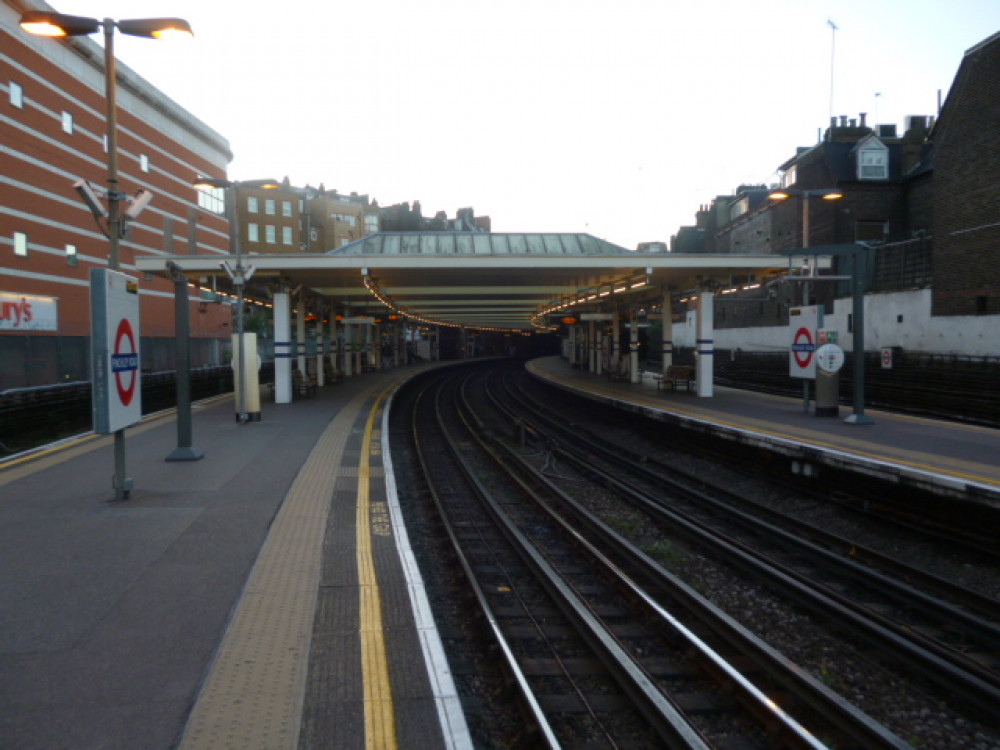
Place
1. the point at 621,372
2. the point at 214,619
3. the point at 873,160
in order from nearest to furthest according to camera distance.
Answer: the point at 214,619 → the point at 621,372 → the point at 873,160

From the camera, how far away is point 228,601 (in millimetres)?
5113

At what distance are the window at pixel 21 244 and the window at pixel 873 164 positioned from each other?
3686 centimetres

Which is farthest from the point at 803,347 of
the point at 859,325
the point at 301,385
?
the point at 301,385

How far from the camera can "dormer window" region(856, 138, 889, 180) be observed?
3369 centimetres

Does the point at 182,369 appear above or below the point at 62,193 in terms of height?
below

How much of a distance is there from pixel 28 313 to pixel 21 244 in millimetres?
2730

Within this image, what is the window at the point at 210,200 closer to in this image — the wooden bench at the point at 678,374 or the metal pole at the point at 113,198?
the wooden bench at the point at 678,374

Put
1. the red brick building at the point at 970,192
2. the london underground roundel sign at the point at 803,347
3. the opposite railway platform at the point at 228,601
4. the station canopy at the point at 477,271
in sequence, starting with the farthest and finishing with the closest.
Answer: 1. the red brick building at the point at 970,192
2. the station canopy at the point at 477,271
3. the london underground roundel sign at the point at 803,347
4. the opposite railway platform at the point at 228,601

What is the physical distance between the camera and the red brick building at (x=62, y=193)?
84.1 feet

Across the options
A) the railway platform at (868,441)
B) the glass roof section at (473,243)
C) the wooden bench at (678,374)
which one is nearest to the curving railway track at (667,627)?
the railway platform at (868,441)

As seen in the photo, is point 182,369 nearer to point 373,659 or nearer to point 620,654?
point 373,659

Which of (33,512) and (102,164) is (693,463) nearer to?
(33,512)

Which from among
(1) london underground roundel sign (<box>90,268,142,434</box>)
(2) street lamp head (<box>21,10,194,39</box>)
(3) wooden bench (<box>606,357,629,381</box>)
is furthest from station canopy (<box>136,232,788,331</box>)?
(1) london underground roundel sign (<box>90,268,142,434</box>)

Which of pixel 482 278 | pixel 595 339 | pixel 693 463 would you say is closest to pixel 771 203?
pixel 595 339
